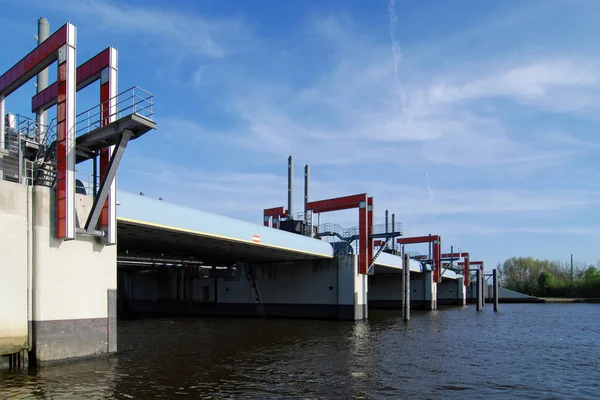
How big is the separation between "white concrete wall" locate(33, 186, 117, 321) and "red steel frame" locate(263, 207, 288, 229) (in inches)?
1397

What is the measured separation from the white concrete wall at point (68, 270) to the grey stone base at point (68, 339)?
9.7 inches

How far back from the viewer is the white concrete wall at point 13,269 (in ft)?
55.2

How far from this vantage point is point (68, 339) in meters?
18.4

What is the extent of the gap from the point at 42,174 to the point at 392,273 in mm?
59281

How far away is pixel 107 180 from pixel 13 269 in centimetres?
440

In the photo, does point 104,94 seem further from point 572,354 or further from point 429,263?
point 429,263

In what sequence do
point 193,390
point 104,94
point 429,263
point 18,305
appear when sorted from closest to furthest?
1. point 193,390
2. point 18,305
3. point 104,94
4. point 429,263

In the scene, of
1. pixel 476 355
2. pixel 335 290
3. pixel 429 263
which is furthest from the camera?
pixel 429 263

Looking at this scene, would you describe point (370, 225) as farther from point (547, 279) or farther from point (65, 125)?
point (547, 279)

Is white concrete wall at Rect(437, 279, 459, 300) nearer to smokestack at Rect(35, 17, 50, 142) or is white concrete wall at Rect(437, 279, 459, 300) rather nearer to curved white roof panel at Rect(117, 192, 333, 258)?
curved white roof panel at Rect(117, 192, 333, 258)

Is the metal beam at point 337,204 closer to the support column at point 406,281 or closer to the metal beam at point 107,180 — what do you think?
the support column at point 406,281

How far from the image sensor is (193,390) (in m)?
15.0

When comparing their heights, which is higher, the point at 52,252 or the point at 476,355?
the point at 52,252

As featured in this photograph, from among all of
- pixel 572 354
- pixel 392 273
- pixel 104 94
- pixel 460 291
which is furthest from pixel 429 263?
pixel 104 94
